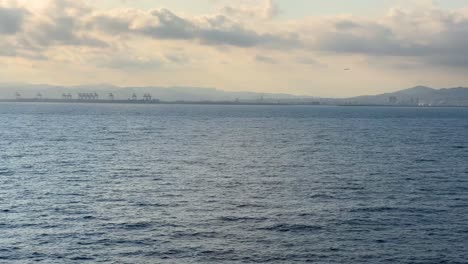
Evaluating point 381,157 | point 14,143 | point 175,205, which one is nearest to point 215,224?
point 175,205

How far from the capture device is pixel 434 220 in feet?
208

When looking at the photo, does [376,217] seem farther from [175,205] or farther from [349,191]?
[175,205]

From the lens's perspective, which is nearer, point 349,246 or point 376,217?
point 349,246

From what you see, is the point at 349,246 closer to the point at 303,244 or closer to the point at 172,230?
the point at 303,244

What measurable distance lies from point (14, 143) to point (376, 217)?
361ft

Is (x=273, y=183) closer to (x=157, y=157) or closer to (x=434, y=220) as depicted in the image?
(x=434, y=220)

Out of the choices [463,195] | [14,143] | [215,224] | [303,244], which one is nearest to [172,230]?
[215,224]

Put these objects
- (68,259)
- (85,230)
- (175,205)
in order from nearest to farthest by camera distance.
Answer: (68,259) < (85,230) < (175,205)

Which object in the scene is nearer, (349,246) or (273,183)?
(349,246)

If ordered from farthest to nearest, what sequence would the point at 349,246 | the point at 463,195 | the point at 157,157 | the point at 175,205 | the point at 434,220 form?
the point at 157,157
the point at 463,195
the point at 175,205
the point at 434,220
the point at 349,246

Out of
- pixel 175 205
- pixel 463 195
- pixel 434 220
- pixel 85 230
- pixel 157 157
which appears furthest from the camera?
pixel 157 157

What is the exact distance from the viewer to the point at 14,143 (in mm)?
145000

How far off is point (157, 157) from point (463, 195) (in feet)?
215

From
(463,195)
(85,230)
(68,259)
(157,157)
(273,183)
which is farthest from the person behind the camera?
(157,157)
